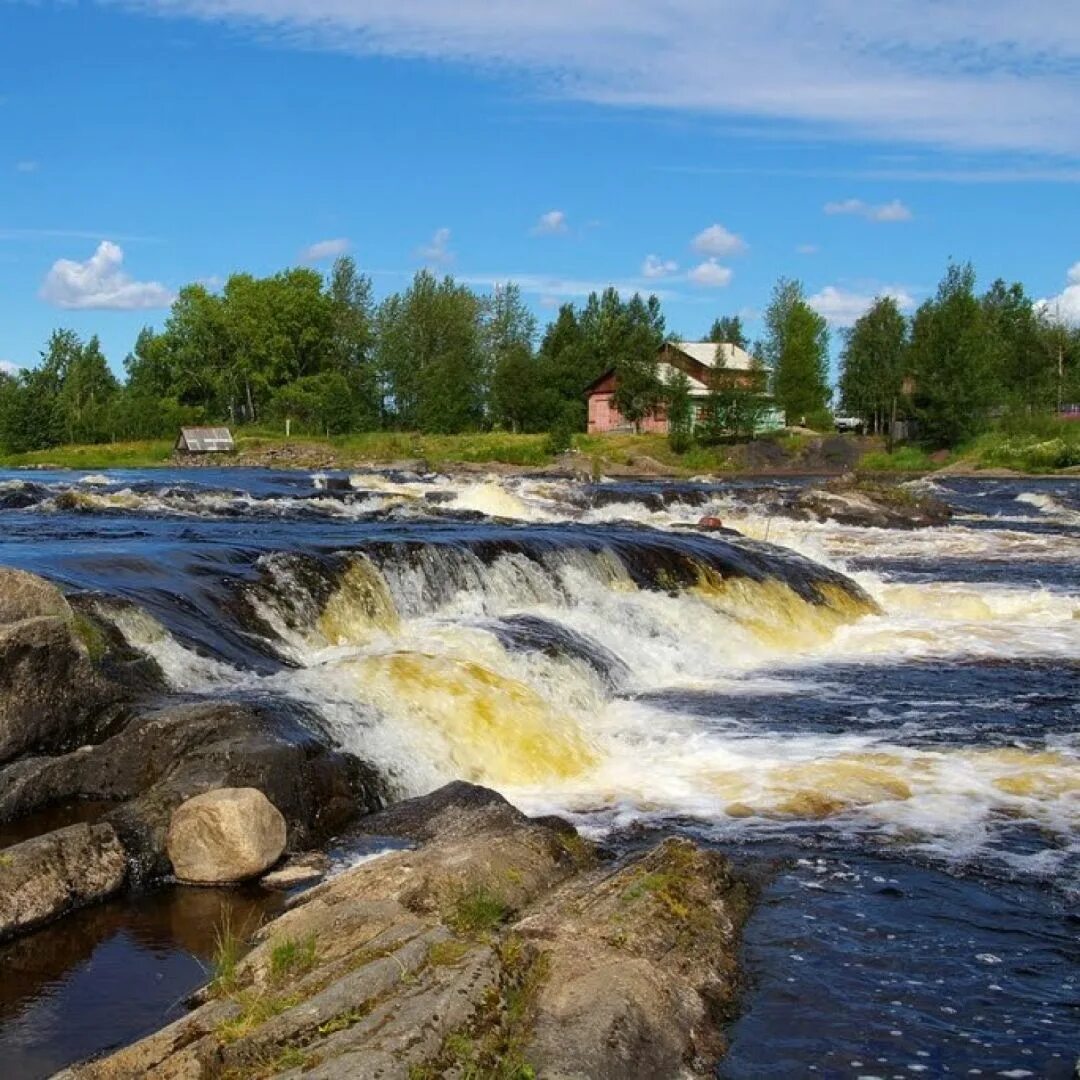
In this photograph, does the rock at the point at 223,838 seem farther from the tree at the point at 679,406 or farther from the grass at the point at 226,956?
the tree at the point at 679,406

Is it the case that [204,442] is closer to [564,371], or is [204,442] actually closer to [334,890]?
[564,371]

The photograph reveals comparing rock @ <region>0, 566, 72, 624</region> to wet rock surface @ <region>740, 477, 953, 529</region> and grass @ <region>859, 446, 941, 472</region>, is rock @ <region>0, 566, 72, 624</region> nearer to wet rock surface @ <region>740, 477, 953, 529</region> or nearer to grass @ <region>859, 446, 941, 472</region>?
wet rock surface @ <region>740, 477, 953, 529</region>

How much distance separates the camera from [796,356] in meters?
83.4

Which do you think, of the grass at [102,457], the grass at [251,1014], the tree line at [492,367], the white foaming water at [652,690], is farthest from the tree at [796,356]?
the grass at [251,1014]

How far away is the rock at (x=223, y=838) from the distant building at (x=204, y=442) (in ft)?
210

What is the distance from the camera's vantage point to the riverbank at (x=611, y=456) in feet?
203

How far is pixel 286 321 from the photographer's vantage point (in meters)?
94.6

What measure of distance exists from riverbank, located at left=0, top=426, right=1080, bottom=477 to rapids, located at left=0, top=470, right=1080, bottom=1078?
120 ft

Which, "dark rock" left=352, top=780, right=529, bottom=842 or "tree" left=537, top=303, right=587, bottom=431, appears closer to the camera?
"dark rock" left=352, top=780, right=529, bottom=842

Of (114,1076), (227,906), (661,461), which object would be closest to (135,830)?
(227,906)

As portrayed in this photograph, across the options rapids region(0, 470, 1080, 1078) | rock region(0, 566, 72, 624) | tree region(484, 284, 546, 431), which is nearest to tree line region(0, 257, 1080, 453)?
tree region(484, 284, 546, 431)

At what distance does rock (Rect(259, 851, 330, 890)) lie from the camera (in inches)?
315

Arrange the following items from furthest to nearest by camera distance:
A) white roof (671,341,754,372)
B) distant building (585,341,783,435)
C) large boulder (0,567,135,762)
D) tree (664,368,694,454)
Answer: white roof (671,341,754,372) < distant building (585,341,783,435) < tree (664,368,694,454) < large boulder (0,567,135,762)

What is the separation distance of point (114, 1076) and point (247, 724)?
480cm
